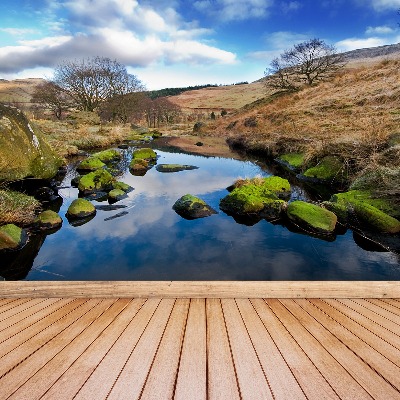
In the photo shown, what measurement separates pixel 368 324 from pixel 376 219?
234 inches

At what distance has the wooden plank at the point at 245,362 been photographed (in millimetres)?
1970

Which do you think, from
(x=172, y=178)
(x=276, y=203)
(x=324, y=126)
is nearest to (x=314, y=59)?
(x=324, y=126)

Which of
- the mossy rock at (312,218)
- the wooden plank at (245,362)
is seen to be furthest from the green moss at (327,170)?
the wooden plank at (245,362)

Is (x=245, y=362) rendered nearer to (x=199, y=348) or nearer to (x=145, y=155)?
(x=199, y=348)

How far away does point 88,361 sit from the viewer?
229 cm

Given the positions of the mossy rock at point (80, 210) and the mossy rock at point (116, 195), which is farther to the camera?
the mossy rock at point (116, 195)

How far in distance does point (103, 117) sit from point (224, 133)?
16.7 metres

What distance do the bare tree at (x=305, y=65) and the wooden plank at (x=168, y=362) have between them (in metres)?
37.4

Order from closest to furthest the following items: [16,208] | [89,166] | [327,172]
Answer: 1. [16,208]
2. [327,172]
3. [89,166]

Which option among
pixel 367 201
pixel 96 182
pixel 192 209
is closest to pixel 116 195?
pixel 96 182

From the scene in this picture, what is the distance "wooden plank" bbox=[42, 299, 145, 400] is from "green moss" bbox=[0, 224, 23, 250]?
5.33m

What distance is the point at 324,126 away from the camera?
19.0m

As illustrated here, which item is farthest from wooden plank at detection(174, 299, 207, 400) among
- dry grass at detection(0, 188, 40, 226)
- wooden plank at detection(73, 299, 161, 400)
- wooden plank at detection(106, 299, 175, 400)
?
dry grass at detection(0, 188, 40, 226)

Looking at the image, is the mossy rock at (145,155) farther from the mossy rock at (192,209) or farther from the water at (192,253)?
the mossy rock at (192,209)
